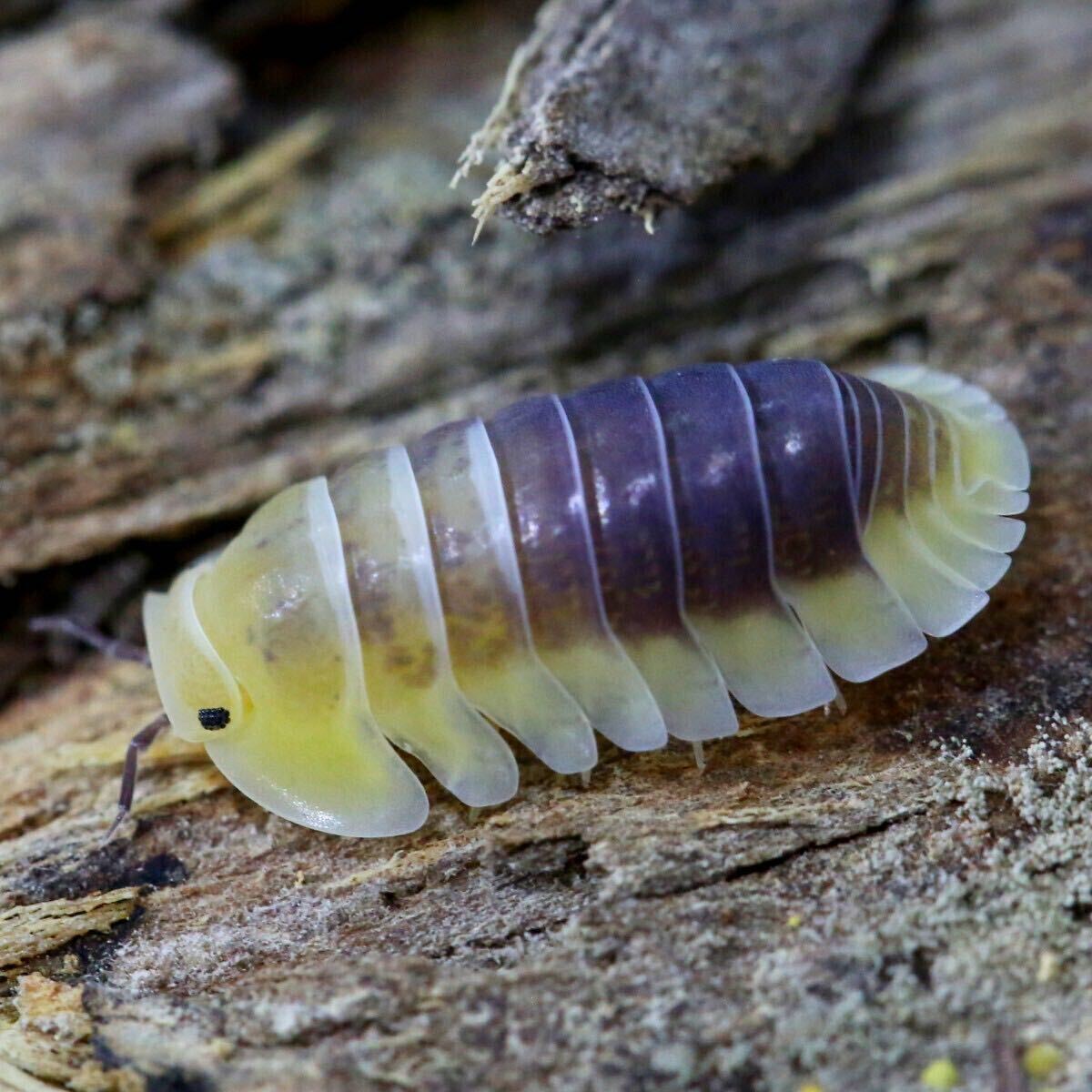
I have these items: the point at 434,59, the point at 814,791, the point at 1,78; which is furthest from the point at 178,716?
the point at 434,59

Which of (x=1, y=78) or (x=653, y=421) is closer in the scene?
(x=653, y=421)

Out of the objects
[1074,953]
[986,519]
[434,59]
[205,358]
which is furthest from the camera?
[434,59]

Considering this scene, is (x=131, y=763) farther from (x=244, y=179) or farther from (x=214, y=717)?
(x=244, y=179)

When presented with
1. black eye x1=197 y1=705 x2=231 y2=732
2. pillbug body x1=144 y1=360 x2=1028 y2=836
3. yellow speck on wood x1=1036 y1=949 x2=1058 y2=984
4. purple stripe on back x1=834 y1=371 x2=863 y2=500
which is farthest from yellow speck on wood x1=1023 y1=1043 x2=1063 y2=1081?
black eye x1=197 y1=705 x2=231 y2=732

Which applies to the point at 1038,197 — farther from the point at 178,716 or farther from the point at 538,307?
the point at 178,716

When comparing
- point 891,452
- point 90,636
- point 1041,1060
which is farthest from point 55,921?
point 891,452

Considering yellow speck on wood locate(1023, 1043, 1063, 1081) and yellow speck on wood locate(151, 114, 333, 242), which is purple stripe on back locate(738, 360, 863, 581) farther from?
yellow speck on wood locate(151, 114, 333, 242)
